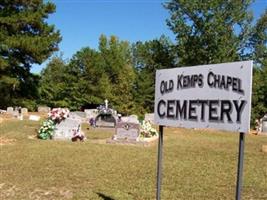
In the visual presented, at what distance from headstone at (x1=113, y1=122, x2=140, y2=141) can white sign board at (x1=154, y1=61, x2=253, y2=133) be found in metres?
11.6

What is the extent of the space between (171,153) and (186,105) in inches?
336

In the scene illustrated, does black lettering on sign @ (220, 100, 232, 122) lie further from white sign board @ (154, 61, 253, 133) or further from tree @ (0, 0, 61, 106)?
tree @ (0, 0, 61, 106)

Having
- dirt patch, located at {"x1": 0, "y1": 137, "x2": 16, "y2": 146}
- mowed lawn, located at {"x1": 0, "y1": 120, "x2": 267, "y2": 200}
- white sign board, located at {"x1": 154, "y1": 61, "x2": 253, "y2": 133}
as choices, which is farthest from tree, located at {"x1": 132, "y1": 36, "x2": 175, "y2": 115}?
white sign board, located at {"x1": 154, "y1": 61, "x2": 253, "y2": 133}

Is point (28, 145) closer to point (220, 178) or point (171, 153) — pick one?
point (171, 153)

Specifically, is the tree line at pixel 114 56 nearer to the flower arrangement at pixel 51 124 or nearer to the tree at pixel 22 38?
the tree at pixel 22 38

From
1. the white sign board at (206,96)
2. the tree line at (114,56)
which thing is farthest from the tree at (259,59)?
the white sign board at (206,96)

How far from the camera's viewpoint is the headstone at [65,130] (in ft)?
62.1

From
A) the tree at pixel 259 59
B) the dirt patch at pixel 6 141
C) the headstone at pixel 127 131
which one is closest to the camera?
the dirt patch at pixel 6 141

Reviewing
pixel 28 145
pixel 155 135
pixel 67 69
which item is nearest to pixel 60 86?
pixel 67 69

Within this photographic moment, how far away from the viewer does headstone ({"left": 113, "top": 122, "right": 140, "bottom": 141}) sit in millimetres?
18297

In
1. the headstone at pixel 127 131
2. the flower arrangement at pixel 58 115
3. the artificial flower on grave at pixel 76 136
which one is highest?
the flower arrangement at pixel 58 115

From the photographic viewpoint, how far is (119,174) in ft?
33.8

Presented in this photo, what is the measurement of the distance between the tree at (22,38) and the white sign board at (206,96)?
34.2 metres

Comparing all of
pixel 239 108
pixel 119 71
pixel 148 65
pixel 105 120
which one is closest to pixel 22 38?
pixel 105 120
